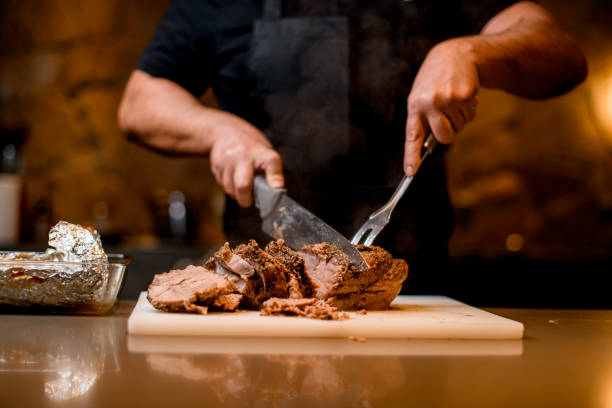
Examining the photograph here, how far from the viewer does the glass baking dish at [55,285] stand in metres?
1.03

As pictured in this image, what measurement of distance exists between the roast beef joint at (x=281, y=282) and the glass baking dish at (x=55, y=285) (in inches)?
3.5

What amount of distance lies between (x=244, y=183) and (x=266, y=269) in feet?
1.66

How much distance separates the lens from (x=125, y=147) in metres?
3.54

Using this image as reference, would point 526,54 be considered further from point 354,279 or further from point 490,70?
point 354,279

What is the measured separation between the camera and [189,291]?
3.42 ft

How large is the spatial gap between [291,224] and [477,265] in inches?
51.5

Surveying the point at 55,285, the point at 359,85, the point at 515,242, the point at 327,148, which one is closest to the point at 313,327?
the point at 55,285

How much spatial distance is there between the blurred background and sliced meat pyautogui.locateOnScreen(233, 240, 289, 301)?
2.33m

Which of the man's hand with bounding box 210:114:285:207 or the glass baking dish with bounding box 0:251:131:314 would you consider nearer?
the glass baking dish with bounding box 0:251:131:314

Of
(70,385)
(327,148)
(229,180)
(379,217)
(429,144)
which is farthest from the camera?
(327,148)

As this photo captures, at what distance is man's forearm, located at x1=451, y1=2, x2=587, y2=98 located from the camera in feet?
5.44

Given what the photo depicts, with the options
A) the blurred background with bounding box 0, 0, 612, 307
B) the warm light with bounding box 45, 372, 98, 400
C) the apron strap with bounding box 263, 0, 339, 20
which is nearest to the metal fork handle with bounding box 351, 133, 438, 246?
the apron strap with bounding box 263, 0, 339, 20

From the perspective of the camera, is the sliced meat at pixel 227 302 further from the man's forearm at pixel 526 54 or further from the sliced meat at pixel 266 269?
the man's forearm at pixel 526 54

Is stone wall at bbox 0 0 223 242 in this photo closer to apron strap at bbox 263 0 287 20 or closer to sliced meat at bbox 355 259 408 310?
apron strap at bbox 263 0 287 20
